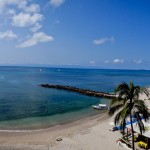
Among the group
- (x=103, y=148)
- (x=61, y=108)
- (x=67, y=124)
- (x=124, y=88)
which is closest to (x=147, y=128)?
(x=103, y=148)

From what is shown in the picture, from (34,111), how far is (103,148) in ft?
96.1

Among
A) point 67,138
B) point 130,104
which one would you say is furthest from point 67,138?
point 130,104

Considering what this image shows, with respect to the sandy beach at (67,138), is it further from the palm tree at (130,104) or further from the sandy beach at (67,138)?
the palm tree at (130,104)

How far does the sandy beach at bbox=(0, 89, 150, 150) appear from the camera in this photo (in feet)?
108

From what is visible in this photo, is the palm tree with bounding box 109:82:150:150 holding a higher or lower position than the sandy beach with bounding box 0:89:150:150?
higher

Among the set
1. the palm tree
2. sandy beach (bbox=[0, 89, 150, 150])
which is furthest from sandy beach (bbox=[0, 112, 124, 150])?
the palm tree

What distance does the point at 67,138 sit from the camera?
36844 millimetres

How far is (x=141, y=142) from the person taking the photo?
3155 cm

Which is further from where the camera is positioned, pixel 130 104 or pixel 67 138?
pixel 67 138

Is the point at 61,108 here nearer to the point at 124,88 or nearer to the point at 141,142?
the point at 141,142

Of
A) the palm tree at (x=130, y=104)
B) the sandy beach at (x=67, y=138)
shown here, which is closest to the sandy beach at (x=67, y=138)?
the sandy beach at (x=67, y=138)

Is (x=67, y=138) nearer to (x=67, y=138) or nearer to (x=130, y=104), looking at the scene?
(x=67, y=138)

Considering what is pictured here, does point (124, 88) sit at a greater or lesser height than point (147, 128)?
greater

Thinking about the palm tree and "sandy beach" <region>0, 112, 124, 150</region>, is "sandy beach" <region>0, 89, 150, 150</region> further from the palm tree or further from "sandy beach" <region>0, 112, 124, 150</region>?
the palm tree
